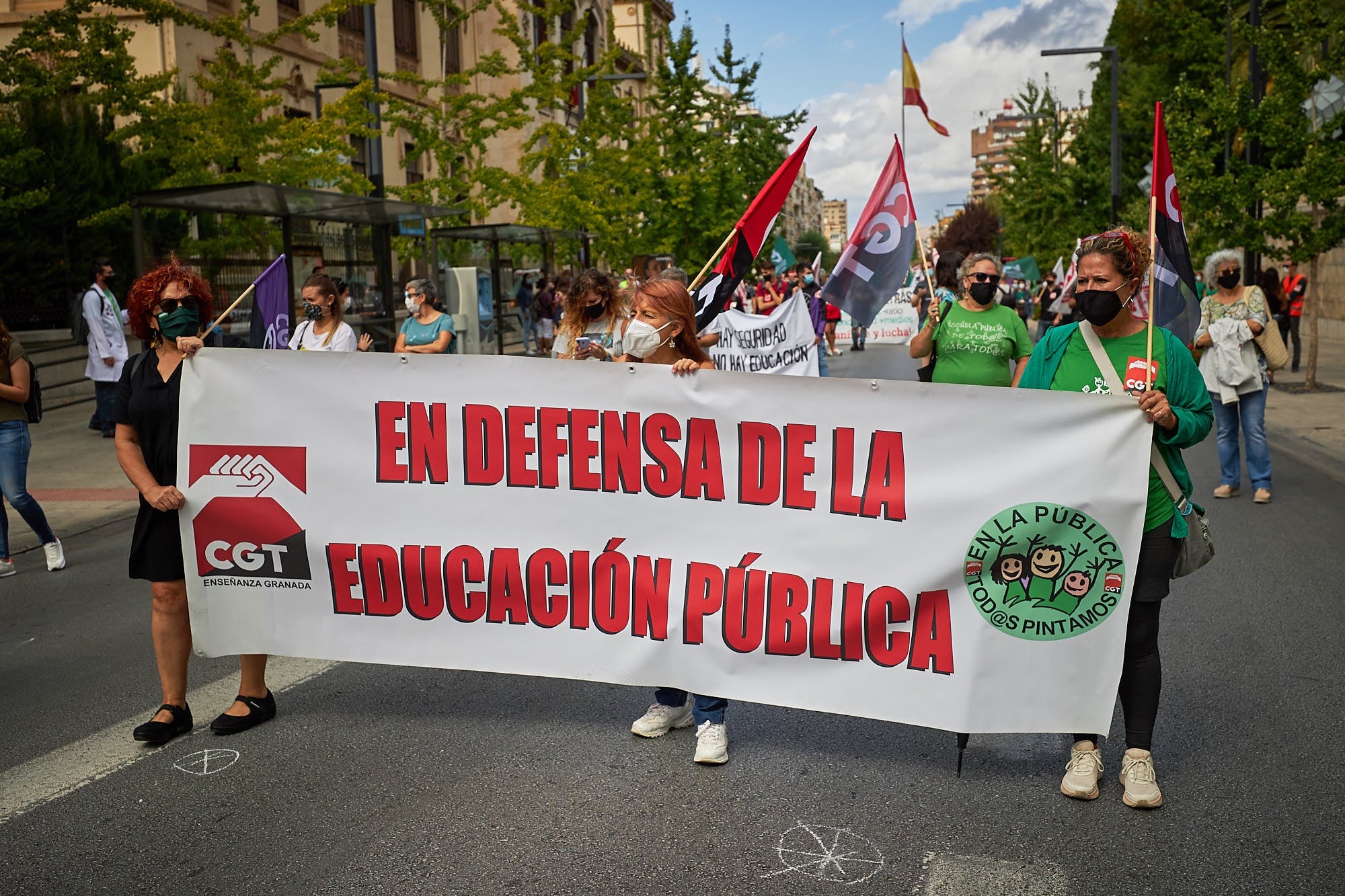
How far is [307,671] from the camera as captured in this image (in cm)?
573

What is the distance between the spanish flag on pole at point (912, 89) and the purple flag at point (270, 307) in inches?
323

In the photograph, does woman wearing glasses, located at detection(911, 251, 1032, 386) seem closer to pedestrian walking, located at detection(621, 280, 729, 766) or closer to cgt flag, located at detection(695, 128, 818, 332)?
cgt flag, located at detection(695, 128, 818, 332)

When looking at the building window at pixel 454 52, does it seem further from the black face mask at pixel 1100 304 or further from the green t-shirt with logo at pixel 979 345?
the black face mask at pixel 1100 304

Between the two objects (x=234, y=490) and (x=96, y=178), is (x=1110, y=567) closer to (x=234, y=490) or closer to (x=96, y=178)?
→ (x=234, y=490)

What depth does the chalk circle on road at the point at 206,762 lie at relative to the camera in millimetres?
4508

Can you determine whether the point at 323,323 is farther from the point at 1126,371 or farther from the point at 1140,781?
the point at 1140,781

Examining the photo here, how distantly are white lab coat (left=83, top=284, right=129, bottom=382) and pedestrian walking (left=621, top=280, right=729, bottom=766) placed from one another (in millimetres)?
10593

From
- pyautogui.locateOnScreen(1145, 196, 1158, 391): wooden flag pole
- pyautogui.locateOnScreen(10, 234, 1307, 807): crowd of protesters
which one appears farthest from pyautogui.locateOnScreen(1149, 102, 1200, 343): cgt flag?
pyautogui.locateOnScreen(10, 234, 1307, 807): crowd of protesters

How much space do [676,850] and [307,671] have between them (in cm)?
258

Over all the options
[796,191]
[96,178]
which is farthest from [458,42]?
[796,191]

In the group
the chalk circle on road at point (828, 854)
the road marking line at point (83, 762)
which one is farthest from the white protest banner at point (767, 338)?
the chalk circle on road at point (828, 854)

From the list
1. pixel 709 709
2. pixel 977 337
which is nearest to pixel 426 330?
pixel 977 337

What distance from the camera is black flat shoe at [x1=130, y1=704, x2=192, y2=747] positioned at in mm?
4770

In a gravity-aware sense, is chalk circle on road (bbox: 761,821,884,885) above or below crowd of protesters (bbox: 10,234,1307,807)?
below
